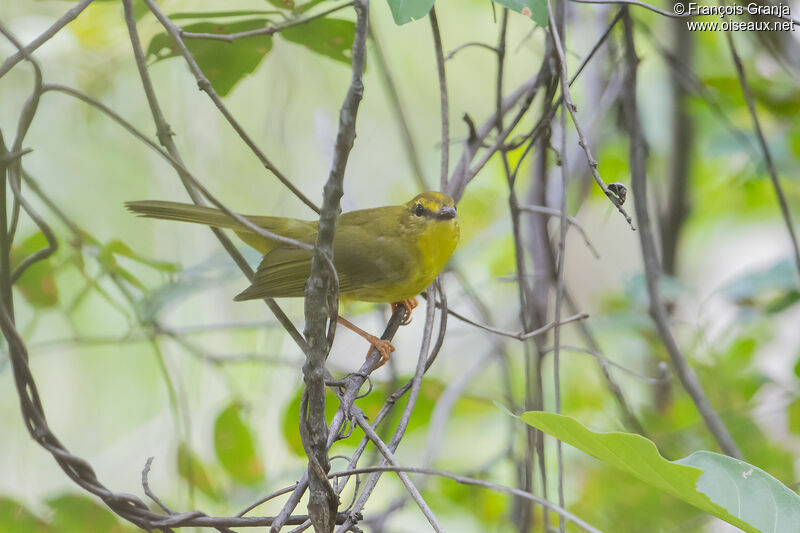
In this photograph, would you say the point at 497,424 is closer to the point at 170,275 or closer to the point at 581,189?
the point at 581,189

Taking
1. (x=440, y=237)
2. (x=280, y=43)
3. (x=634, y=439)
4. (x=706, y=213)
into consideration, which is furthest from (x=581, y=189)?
(x=634, y=439)

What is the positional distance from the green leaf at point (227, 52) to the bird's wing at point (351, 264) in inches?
28.1

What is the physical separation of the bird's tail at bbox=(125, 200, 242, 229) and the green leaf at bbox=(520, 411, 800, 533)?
1480mm

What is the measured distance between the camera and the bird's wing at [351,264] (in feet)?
8.33

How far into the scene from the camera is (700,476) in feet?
3.75

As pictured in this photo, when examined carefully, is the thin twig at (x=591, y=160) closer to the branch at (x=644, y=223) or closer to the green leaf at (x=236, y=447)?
the branch at (x=644, y=223)

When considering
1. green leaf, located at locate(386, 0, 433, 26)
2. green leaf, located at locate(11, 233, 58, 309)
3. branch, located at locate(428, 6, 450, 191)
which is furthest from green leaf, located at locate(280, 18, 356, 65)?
green leaf, located at locate(11, 233, 58, 309)

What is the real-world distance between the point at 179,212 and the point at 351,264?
2.57 ft

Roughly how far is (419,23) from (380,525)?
380cm

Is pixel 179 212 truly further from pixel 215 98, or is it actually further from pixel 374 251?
pixel 215 98

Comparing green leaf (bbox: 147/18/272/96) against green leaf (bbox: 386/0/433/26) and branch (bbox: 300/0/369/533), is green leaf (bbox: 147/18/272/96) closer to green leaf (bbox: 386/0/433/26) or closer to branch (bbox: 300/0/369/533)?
green leaf (bbox: 386/0/433/26)

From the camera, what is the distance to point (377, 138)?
502 centimetres

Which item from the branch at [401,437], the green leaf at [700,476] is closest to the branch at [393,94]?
the branch at [401,437]

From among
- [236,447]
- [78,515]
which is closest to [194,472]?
[236,447]
